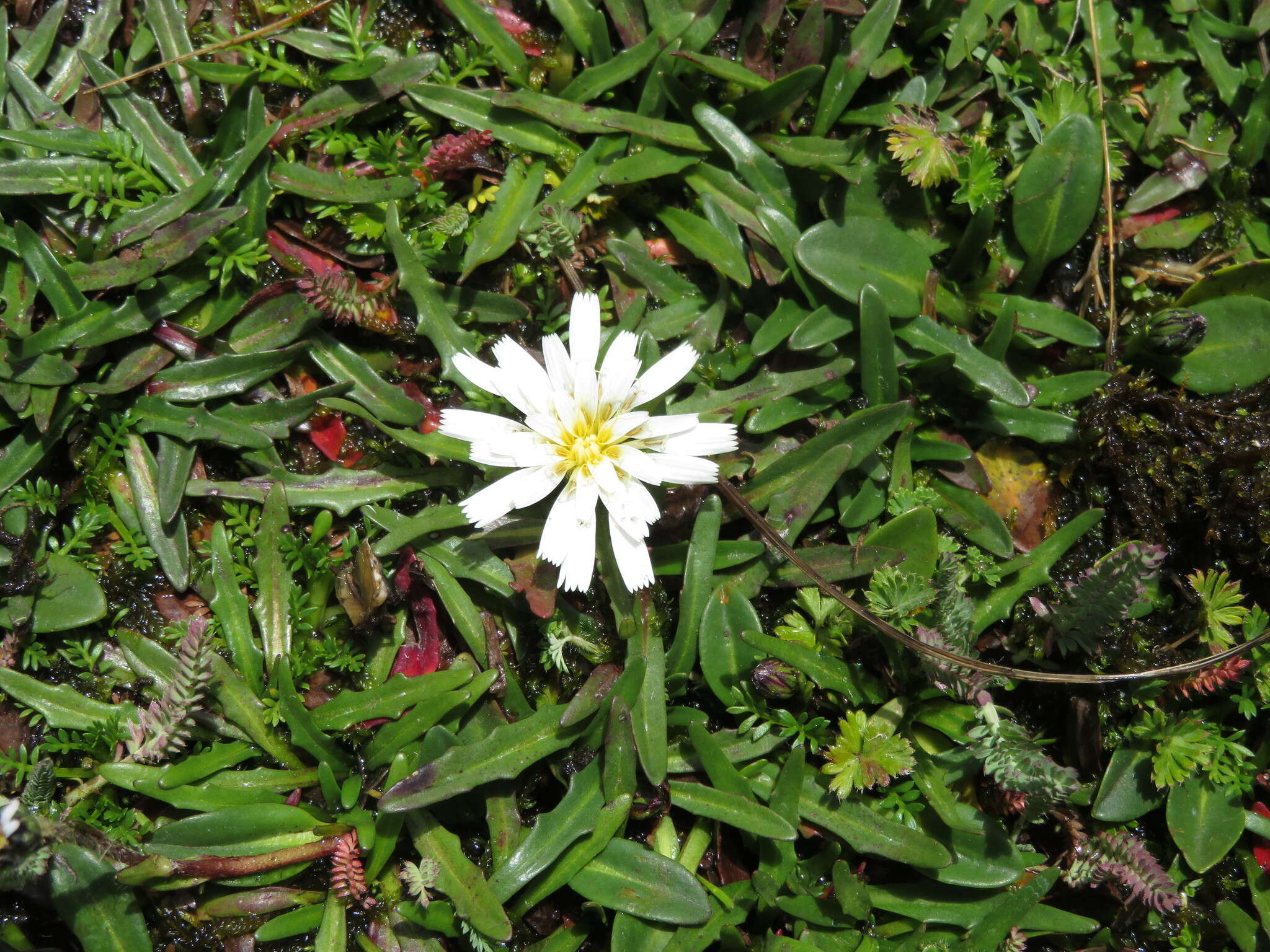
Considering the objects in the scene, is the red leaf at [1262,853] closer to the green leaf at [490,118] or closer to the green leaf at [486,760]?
the green leaf at [486,760]

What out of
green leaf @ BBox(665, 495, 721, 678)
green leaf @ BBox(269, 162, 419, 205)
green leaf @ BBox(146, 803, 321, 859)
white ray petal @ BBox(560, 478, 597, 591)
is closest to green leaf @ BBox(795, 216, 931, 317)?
green leaf @ BBox(665, 495, 721, 678)

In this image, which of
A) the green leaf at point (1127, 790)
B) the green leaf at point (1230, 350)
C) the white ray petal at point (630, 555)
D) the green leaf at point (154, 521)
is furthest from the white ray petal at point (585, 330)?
the green leaf at point (1127, 790)

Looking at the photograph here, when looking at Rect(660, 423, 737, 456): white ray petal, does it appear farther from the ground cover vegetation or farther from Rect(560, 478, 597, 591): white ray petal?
Rect(560, 478, 597, 591): white ray petal

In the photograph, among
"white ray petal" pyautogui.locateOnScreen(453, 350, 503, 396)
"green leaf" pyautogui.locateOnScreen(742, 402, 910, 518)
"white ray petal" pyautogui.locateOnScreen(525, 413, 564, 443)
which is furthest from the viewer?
"green leaf" pyautogui.locateOnScreen(742, 402, 910, 518)

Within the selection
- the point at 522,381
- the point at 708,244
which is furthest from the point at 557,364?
the point at 708,244

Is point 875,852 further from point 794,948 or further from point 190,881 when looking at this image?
point 190,881

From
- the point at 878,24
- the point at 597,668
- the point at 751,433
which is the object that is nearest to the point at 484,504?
the point at 597,668
